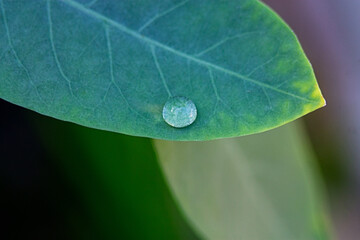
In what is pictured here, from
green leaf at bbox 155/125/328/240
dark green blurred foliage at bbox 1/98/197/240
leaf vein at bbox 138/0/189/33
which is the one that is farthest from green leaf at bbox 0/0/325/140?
dark green blurred foliage at bbox 1/98/197/240

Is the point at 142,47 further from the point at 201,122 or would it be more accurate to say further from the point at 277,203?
the point at 277,203

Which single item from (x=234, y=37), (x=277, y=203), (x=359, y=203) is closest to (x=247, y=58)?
(x=234, y=37)

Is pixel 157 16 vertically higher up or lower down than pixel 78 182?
higher up

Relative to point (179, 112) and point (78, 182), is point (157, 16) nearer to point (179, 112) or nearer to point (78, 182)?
point (179, 112)

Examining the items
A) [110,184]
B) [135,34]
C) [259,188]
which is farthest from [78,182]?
[135,34]

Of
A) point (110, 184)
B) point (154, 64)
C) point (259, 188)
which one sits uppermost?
point (154, 64)

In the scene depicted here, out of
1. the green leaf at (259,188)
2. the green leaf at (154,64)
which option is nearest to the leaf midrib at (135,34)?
the green leaf at (154,64)

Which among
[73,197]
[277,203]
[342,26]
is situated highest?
[342,26]
